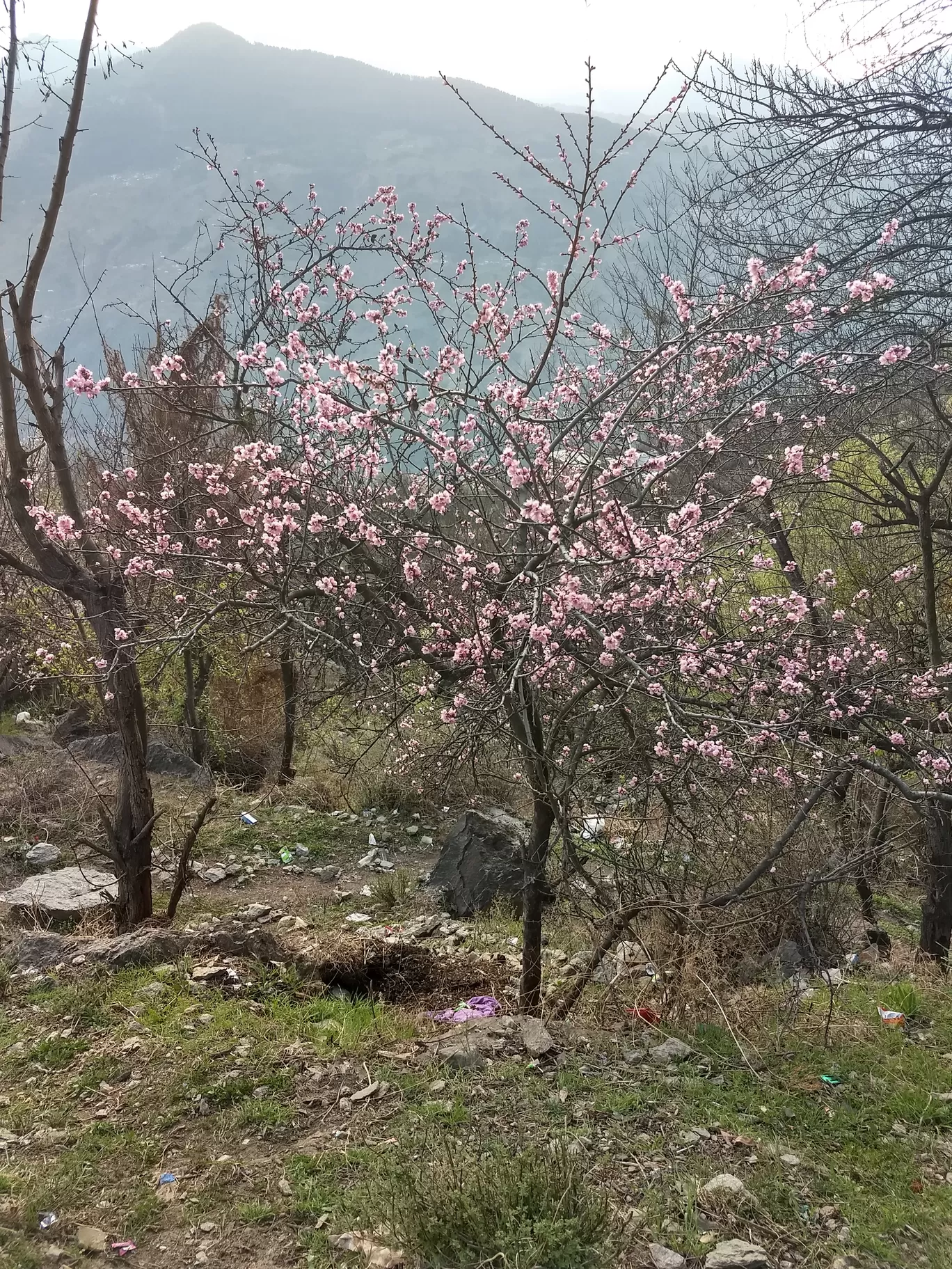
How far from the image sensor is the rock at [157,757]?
411 inches

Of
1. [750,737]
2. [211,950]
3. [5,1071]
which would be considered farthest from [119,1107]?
[750,737]

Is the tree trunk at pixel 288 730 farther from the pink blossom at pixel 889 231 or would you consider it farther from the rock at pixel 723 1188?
the rock at pixel 723 1188

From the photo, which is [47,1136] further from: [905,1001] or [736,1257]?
[905,1001]

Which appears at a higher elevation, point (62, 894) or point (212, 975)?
point (212, 975)

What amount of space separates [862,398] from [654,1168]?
5371mm

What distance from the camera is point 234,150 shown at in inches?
5935

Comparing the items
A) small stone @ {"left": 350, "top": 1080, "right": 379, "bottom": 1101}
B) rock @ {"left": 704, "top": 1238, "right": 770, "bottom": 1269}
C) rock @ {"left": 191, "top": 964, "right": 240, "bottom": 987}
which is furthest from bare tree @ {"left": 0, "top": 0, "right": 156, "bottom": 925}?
rock @ {"left": 704, "top": 1238, "right": 770, "bottom": 1269}

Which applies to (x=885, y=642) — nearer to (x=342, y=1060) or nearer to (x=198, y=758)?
(x=342, y=1060)

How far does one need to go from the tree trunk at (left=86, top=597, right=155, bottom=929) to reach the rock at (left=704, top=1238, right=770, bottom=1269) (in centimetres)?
422

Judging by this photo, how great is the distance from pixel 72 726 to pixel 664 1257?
1199 centimetres

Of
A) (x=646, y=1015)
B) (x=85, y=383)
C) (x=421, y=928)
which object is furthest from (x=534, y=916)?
(x=85, y=383)

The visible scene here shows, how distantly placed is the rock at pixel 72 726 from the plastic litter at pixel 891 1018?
35.4 feet

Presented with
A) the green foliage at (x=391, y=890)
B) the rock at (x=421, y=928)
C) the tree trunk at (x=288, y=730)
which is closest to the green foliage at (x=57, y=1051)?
the rock at (x=421, y=928)

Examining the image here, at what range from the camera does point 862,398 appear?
6.02 m
